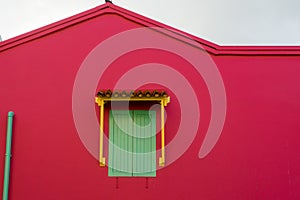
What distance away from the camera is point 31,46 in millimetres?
6875

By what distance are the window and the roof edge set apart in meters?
1.49

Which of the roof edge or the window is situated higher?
the roof edge

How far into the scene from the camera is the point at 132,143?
21.7ft

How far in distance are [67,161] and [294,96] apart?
13.2ft

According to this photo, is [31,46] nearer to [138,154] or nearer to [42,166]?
[42,166]

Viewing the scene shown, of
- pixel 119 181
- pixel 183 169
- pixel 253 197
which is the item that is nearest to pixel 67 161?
pixel 119 181

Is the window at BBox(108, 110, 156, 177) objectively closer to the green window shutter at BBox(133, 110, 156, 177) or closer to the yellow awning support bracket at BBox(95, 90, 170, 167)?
the green window shutter at BBox(133, 110, 156, 177)

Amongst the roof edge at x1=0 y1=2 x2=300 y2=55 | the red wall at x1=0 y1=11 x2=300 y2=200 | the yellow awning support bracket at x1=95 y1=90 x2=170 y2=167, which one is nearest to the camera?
the yellow awning support bracket at x1=95 y1=90 x2=170 y2=167

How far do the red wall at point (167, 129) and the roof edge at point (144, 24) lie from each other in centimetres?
10

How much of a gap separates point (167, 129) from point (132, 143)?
64 cm

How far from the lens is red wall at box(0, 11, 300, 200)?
645 cm

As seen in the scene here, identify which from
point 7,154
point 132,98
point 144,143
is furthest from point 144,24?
point 7,154

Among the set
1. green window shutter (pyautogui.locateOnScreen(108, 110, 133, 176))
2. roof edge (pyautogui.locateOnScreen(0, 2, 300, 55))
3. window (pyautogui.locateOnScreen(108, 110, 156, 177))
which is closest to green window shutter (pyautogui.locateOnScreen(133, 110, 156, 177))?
window (pyautogui.locateOnScreen(108, 110, 156, 177))

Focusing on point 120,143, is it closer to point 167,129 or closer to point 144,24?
Result: point 167,129
